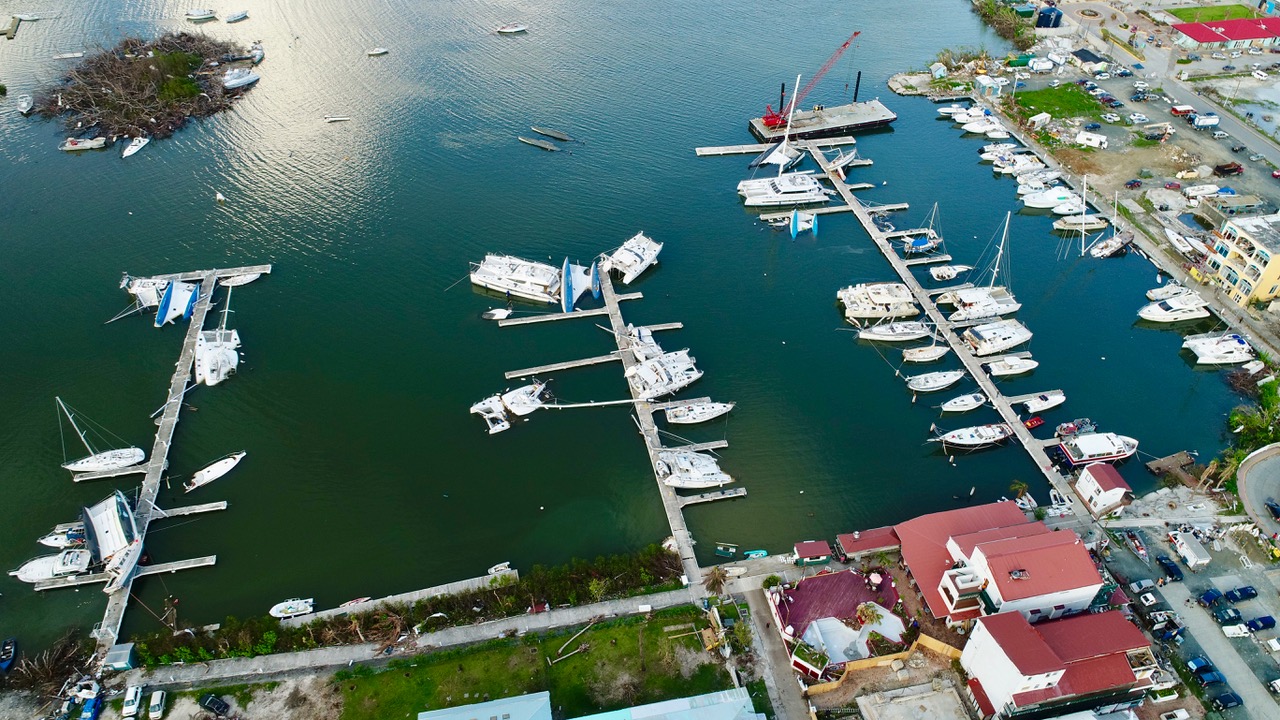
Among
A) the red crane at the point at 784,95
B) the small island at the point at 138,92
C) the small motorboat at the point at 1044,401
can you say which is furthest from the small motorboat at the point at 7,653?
the red crane at the point at 784,95

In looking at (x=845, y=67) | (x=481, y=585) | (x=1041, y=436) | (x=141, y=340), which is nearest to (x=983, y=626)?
(x=1041, y=436)

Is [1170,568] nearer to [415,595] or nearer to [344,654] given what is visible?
[415,595]

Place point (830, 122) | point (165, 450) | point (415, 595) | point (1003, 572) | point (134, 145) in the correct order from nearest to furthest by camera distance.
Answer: point (1003, 572)
point (415, 595)
point (165, 450)
point (134, 145)
point (830, 122)

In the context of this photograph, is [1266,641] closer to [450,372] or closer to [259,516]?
[450,372]

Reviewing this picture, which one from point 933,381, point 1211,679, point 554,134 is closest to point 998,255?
point 933,381

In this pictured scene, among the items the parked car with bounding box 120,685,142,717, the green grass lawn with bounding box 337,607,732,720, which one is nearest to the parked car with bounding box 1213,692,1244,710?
the green grass lawn with bounding box 337,607,732,720

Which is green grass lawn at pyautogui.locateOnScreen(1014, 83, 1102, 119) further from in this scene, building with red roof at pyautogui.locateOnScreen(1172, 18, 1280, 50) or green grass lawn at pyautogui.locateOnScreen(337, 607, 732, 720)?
green grass lawn at pyautogui.locateOnScreen(337, 607, 732, 720)
